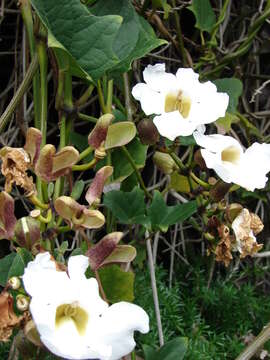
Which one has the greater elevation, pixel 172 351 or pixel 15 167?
pixel 15 167

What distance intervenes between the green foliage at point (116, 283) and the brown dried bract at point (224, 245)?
11 cm

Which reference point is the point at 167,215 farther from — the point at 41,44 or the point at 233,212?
the point at 41,44

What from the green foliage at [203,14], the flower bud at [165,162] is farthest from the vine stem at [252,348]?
the green foliage at [203,14]

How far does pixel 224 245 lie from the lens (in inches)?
28.0

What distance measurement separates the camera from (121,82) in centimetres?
89

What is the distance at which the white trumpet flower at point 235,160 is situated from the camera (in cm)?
65

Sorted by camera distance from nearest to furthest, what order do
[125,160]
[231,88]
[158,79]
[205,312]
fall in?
[158,79] < [125,160] < [231,88] < [205,312]

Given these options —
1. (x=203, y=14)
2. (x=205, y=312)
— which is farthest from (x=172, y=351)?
(x=203, y=14)

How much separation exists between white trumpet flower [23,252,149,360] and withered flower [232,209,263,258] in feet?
0.69

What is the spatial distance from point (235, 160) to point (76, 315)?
0.26 m

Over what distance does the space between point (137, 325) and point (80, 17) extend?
324 millimetres

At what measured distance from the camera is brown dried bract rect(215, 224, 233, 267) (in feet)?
2.30

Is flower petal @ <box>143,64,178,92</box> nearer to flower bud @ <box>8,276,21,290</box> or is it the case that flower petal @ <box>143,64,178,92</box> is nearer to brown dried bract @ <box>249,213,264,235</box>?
brown dried bract @ <box>249,213,264,235</box>

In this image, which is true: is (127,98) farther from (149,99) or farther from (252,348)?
(252,348)
